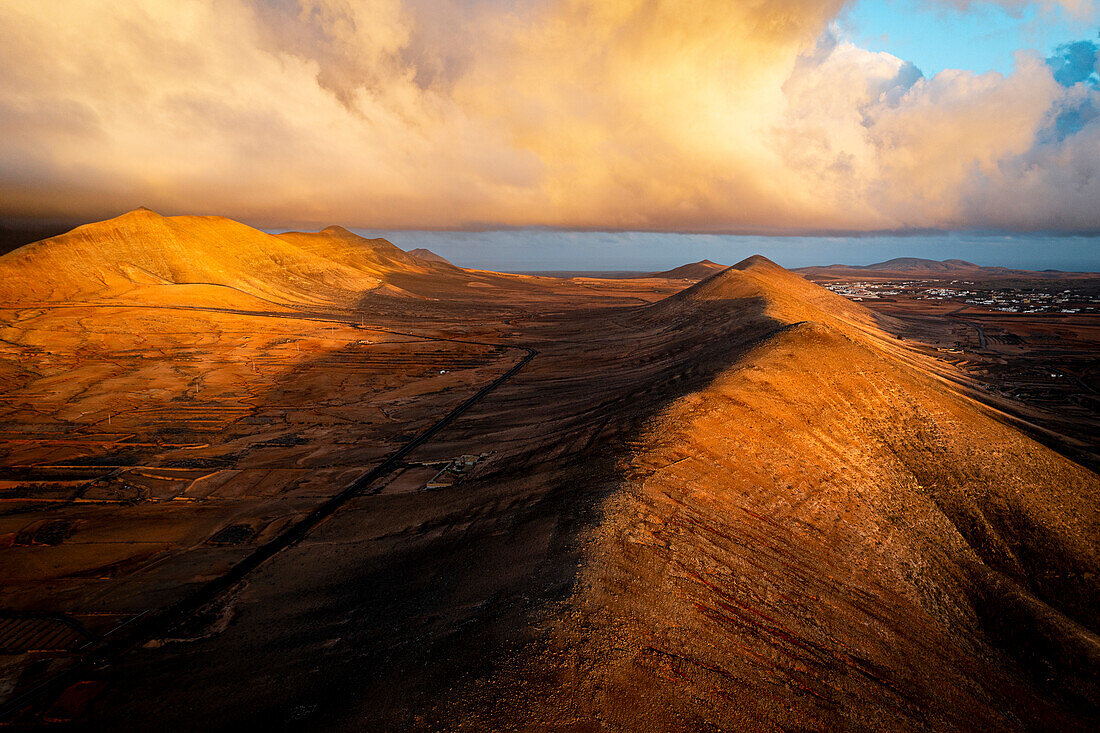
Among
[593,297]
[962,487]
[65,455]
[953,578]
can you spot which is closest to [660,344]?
[962,487]

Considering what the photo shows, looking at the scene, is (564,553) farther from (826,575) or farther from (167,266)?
(167,266)

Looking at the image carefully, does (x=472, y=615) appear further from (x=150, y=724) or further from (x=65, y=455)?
(x=65, y=455)

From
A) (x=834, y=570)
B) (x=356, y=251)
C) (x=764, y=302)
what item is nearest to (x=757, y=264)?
(x=764, y=302)

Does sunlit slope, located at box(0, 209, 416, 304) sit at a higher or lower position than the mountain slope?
higher

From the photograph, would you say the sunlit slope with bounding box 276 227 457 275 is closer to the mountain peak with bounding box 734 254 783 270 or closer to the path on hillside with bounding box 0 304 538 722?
A: the mountain peak with bounding box 734 254 783 270

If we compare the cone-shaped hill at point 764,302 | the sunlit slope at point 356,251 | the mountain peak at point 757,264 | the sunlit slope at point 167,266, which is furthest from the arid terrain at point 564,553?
the sunlit slope at point 356,251

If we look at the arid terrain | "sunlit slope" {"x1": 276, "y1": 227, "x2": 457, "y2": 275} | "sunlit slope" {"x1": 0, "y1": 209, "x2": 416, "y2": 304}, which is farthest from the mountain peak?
"sunlit slope" {"x1": 276, "y1": 227, "x2": 457, "y2": 275}
